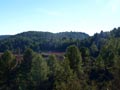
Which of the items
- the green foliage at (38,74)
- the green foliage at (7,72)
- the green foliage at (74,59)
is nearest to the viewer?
the green foliage at (38,74)

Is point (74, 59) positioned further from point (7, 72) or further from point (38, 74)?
point (7, 72)

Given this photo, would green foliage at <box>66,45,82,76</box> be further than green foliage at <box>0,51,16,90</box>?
No

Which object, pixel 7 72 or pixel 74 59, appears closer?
pixel 74 59

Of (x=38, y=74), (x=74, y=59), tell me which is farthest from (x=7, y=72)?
(x=74, y=59)

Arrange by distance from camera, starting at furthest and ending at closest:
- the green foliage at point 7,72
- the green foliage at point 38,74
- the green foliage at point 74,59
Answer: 1. the green foliage at point 7,72
2. the green foliage at point 74,59
3. the green foliage at point 38,74

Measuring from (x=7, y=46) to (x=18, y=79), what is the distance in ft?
275

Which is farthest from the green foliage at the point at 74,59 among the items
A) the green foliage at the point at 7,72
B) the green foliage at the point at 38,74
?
the green foliage at the point at 7,72

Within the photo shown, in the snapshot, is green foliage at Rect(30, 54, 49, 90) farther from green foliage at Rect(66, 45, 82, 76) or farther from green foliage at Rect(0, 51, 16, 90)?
green foliage at Rect(0, 51, 16, 90)

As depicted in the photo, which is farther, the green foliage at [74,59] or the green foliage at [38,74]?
the green foliage at [74,59]

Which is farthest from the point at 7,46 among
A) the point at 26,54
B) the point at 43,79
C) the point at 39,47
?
the point at 43,79

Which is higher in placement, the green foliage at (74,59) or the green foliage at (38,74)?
the green foliage at (74,59)

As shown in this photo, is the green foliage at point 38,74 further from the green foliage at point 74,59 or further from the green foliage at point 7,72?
the green foliage at point 7,72

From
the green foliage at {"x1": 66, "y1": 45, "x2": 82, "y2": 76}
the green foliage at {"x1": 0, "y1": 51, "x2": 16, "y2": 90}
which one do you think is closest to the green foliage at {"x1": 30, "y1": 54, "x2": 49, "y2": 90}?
the green foliage at {"x1": 66, "y1": 45, "x2": 82, "y2": 76}

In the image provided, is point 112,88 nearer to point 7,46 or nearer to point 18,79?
point 18,79
